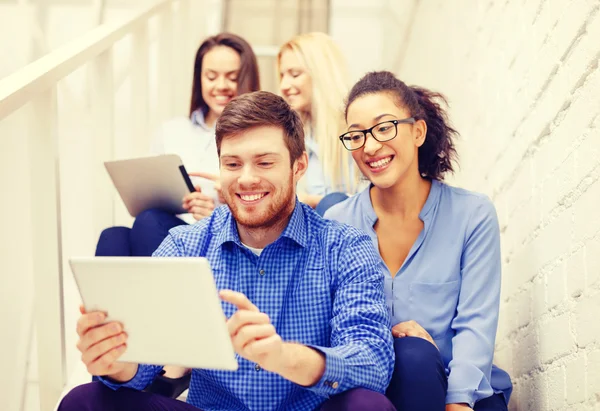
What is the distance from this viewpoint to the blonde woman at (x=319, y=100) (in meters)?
2.36

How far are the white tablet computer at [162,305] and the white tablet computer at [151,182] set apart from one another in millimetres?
813

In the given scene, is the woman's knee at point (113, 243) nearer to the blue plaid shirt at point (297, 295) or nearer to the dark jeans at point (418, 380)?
the blue plaid shirt at point (297, 295)

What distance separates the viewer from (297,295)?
4.50 feet

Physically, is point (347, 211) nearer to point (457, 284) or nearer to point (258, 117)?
point (457, 284)

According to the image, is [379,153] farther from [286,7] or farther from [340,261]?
[286,7]

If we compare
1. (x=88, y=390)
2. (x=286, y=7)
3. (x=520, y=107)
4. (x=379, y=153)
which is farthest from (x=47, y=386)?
(x=286, y=7)

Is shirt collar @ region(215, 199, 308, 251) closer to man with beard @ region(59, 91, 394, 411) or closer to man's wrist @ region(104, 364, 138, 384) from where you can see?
man with beard @ region(59, 91, 394, 411)

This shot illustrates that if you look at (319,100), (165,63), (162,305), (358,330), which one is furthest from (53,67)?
(165,63)

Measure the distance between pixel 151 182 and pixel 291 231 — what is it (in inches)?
27.0

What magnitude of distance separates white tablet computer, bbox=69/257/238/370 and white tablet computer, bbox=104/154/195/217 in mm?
813

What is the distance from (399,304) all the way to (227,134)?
1.72 feet

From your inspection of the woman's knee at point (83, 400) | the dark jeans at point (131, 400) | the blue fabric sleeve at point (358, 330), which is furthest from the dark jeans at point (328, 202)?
the woman's knee at point (83, 400)

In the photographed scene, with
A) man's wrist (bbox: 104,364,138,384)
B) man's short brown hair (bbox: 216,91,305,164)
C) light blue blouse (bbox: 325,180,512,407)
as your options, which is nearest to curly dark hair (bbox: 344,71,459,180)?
light blue blouse (bbox: 325,180,512,407)

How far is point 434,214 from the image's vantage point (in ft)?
5.39
